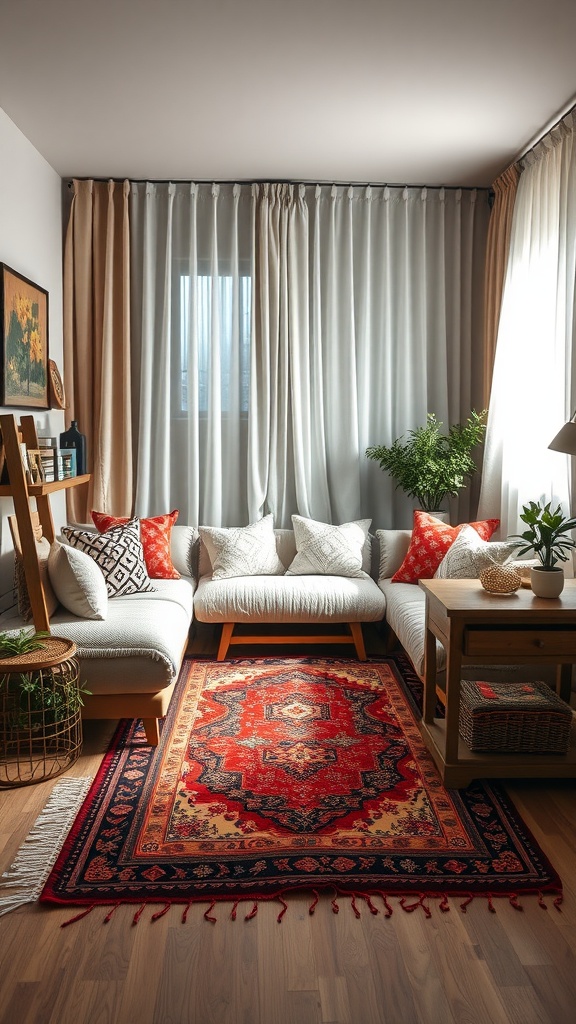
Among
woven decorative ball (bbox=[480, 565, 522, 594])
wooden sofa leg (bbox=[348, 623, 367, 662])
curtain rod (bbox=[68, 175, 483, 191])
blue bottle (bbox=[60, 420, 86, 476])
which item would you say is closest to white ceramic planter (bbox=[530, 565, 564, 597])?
woven decorative ball (bbox=[480, 565, 522, 594])

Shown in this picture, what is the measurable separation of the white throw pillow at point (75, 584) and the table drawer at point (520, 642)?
5.11ft

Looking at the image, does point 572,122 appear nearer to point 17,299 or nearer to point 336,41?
point 336,41

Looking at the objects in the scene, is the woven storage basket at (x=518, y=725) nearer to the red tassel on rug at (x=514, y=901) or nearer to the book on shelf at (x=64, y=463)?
the red tassel on rug at (x=514, y=901)

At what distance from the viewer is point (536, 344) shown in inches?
160

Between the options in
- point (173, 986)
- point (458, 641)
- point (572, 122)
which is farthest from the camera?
point (572, 122)

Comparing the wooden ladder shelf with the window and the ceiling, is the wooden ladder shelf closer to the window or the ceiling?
the ceiling

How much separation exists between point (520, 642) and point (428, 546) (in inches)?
63.1

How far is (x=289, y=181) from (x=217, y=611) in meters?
2.67

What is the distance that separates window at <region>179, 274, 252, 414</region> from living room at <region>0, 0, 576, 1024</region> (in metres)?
0.13

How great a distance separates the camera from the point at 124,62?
10.5 feet

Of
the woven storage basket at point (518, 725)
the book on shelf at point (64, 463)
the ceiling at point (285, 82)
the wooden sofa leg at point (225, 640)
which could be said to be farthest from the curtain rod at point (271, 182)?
Answer: the woven storage basket at point (518, 725)

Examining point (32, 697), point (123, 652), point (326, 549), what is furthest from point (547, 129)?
point (32, 697)

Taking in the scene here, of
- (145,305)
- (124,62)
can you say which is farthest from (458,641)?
(145,305)

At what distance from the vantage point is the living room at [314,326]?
1821 mm
